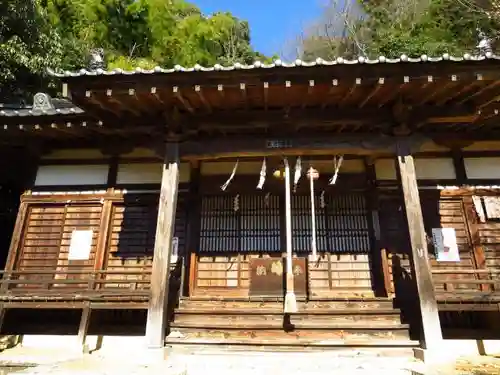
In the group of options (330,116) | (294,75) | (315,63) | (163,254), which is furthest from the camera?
(330,116)

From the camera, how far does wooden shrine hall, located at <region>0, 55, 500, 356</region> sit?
630 centimetres

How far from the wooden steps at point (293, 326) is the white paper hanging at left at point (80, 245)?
9.08ft

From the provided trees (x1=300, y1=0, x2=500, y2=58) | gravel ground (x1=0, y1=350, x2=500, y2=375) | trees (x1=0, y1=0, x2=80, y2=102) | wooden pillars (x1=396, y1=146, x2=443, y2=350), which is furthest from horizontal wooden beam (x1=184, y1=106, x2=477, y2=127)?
trees (x1=300, y1=0, x2=500, y2=58)

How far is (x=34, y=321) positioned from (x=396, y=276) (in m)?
7.94

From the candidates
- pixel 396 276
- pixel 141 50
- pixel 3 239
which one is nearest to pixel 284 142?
pixel 396 276

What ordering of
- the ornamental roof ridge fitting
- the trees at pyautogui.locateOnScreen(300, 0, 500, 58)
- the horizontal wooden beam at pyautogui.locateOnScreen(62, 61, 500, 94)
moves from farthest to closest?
the trees at pyautogui.locateOnScreen(300, 0, 500, 58), the horizontal wooden beam at pyautogui.locateOnScreen(62, 61, 500, 94), the ornamental roof ridge fitting

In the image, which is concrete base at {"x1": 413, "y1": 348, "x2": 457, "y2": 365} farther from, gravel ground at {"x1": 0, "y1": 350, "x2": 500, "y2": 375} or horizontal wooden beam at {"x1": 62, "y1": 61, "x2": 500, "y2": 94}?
horizontal wooden beam at {"x1": 62, "y1": 61, "x2": 500, "y2": 94}

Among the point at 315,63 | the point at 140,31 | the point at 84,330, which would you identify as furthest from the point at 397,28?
the point at 84,330

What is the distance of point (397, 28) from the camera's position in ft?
87.9

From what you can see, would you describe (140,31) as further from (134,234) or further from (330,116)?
(330,116)

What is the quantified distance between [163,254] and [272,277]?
2.75 metres

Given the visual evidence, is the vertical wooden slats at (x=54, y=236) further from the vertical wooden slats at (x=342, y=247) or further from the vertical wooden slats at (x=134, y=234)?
the vertical wooden slats at (x=342, y=247)

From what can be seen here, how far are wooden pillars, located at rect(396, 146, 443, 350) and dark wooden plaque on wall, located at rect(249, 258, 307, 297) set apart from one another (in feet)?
8.50

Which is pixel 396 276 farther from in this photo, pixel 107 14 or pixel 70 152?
pixel 107 14
